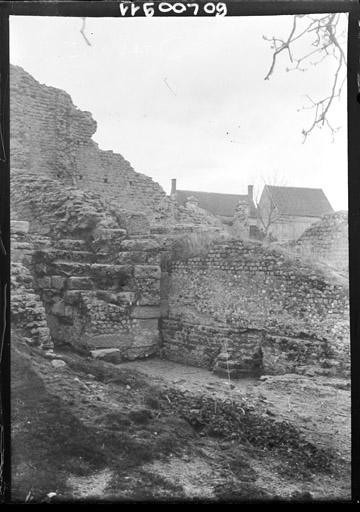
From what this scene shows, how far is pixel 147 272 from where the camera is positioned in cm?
621

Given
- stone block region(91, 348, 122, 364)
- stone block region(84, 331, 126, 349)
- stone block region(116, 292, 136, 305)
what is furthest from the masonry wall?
stone block region(91, 348, 122, 364)

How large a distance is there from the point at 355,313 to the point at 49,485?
3.73 m

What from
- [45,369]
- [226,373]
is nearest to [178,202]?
[226,373]

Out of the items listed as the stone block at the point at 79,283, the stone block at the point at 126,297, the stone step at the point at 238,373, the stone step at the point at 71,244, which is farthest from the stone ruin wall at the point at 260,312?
the stone step at the point at 71,244

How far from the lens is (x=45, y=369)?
→ 5.76 m

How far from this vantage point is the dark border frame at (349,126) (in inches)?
219

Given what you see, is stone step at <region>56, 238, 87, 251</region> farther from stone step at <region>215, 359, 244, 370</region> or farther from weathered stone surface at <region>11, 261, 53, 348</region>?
stone step at <region>215, 359, 244, 370</region>

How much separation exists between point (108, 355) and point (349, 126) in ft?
12.1

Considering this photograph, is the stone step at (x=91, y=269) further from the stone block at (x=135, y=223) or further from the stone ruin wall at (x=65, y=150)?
the stone ruin wall at (x=65, y=150)

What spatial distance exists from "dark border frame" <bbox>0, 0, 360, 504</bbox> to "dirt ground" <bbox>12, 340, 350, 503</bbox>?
0.13m

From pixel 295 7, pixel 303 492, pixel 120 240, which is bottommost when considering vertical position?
pixel 303 492

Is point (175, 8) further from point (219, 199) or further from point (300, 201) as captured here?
point (300, 201)

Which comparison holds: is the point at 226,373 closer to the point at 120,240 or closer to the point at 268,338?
the point at 268,338

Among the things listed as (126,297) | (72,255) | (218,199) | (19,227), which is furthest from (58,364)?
(218,199)
